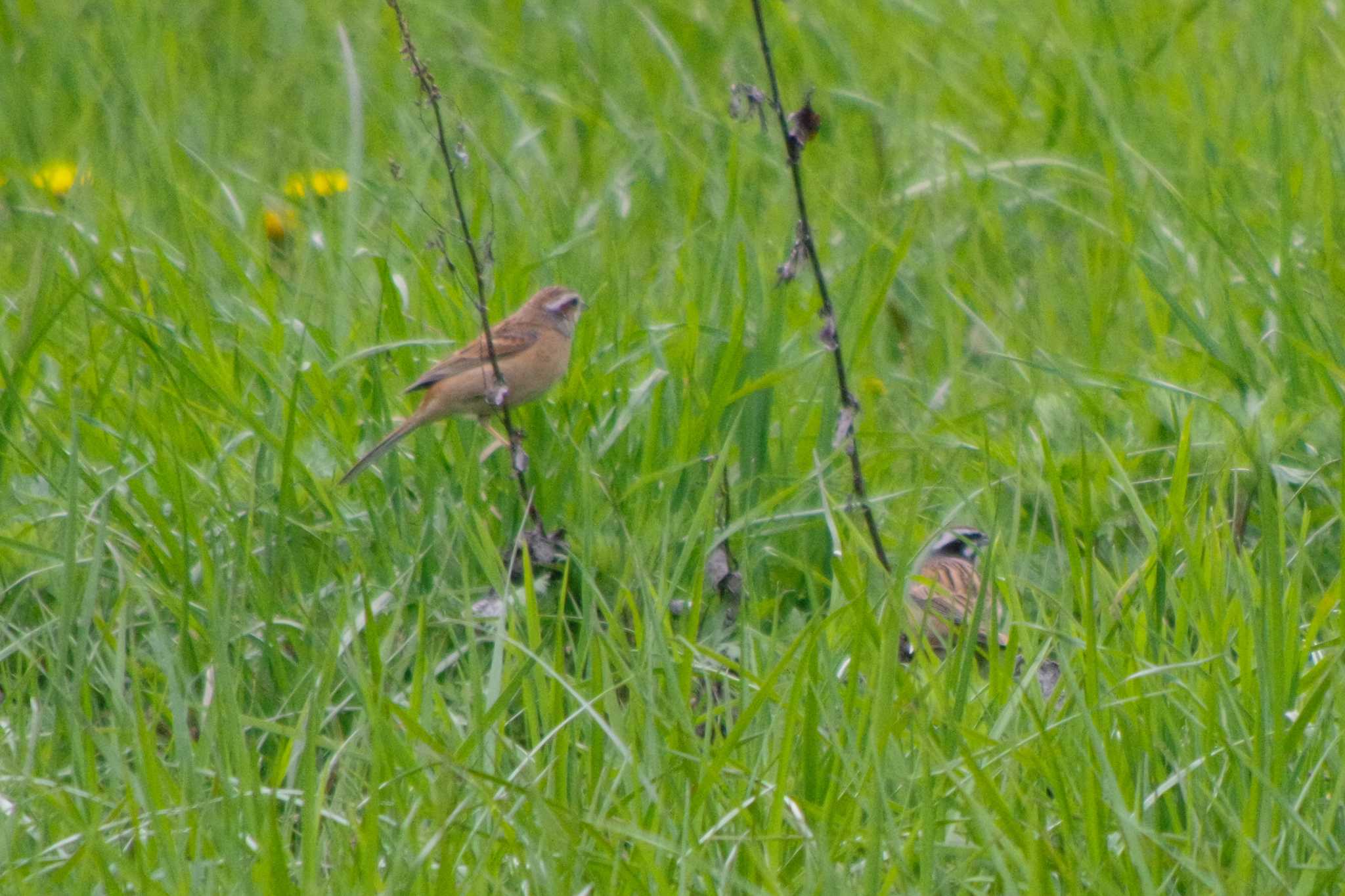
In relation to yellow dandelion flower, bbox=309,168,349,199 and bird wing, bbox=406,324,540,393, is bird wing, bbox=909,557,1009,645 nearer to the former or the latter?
bird wing, bbox=406,324,540,393

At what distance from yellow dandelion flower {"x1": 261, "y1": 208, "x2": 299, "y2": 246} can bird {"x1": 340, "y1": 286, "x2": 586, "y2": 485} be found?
1.65 m

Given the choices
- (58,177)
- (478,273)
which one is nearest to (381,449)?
(478,273)

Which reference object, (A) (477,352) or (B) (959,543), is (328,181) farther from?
(B) (959,543)

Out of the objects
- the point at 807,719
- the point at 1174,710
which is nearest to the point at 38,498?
the point at 807,719

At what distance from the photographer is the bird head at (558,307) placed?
5.13 metres

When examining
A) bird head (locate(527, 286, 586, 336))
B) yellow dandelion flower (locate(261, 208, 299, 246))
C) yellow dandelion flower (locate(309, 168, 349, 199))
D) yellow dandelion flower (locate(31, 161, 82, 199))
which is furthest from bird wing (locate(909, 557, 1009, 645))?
yellow dandelion flower (locate(31, 161, 82, 199))

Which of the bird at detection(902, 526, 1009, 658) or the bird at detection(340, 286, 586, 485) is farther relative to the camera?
the bird at detection(340, 286, 586, 485)

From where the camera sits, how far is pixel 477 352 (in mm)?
4805

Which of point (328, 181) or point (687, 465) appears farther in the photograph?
point (328, 181)

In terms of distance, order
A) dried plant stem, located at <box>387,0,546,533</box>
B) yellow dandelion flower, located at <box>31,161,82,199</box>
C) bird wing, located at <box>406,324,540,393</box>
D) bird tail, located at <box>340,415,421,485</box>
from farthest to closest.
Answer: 1. yellow dandelion flower, located at <box>31,161,82,199</box>
2. bird wing, located at <box>406,324,540,393</box>
3. bird tail, located at <box>340,415,421,485</box>
4. dried plant stem, located at <box>387,0,546,533</box>

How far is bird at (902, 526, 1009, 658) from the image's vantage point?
4.05 m

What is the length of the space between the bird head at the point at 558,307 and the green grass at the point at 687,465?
0.11m

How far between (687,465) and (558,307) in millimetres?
1070

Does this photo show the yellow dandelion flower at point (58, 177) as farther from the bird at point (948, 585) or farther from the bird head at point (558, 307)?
the bird at point (948, 585)
